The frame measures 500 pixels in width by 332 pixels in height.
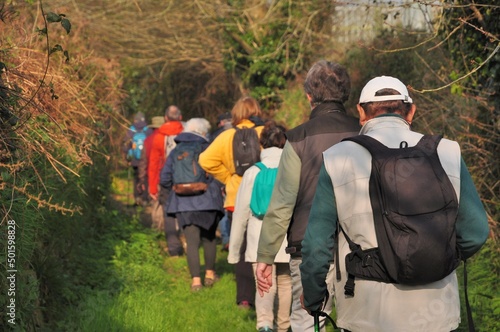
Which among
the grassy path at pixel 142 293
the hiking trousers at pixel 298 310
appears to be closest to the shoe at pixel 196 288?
the grassy path at pixel 142 293

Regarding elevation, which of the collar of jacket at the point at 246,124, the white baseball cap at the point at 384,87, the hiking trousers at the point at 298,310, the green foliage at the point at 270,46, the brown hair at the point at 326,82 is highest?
the green foliage at the point at 270,46

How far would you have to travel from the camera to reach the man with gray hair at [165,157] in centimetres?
1216

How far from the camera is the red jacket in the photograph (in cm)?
1299

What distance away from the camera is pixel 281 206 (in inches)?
216

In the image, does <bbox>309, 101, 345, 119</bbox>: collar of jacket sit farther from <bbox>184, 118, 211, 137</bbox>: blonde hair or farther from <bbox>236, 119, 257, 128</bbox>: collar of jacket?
<bbox>184, 118, 211, 137</bbox>: blonde hair

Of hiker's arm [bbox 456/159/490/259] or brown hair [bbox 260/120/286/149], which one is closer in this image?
hiker's arm [bbox 456/159/490/259]

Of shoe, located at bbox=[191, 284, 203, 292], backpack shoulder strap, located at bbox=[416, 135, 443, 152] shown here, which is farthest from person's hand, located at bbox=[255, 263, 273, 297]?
shoe, located at bbox=[191, 284, 203, 292]

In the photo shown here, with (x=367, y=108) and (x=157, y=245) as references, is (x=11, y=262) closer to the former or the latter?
(x=367, y=108)

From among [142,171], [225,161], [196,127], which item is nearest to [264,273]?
[225,161]

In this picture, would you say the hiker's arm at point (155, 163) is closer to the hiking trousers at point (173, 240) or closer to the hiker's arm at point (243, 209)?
the hiking trousers at point (173, 240)

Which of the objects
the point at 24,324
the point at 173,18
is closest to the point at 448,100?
the point at 24,324

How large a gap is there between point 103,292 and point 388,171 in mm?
5345

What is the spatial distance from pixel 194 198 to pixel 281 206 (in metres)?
4.78

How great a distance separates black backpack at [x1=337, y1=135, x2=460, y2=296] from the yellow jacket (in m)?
5.11
